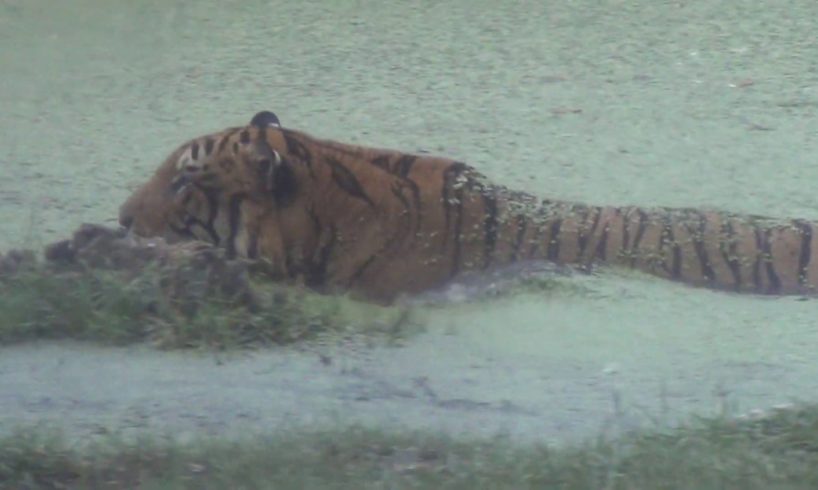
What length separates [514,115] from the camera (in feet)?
30.8

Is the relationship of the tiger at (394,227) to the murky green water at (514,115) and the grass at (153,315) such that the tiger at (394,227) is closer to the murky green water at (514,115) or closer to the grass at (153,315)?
the murky green water at (514,115)

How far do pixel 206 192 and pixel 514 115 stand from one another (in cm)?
322

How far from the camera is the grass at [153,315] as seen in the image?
5.43 m

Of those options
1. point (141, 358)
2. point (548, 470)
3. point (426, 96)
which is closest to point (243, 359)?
point (141, 358)

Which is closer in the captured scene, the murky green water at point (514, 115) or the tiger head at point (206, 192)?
the murky green water at point (514, 115)

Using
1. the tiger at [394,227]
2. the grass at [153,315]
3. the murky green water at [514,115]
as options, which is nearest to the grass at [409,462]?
the murky green water at [514,115]

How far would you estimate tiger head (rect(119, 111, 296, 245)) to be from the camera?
256 inches

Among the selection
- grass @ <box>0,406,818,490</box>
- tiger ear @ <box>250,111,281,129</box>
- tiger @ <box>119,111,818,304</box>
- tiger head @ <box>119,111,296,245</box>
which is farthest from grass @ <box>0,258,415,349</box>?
tiger ear @ <box>250,111,281,129</box>

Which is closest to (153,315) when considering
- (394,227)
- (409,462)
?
(394,227)

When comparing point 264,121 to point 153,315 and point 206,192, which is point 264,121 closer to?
point 206,192

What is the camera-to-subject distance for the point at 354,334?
5594 mm

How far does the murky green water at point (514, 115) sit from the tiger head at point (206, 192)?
2.24 feet

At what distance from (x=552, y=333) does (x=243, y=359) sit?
117cm

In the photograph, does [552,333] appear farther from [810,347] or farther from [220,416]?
[220,416]
